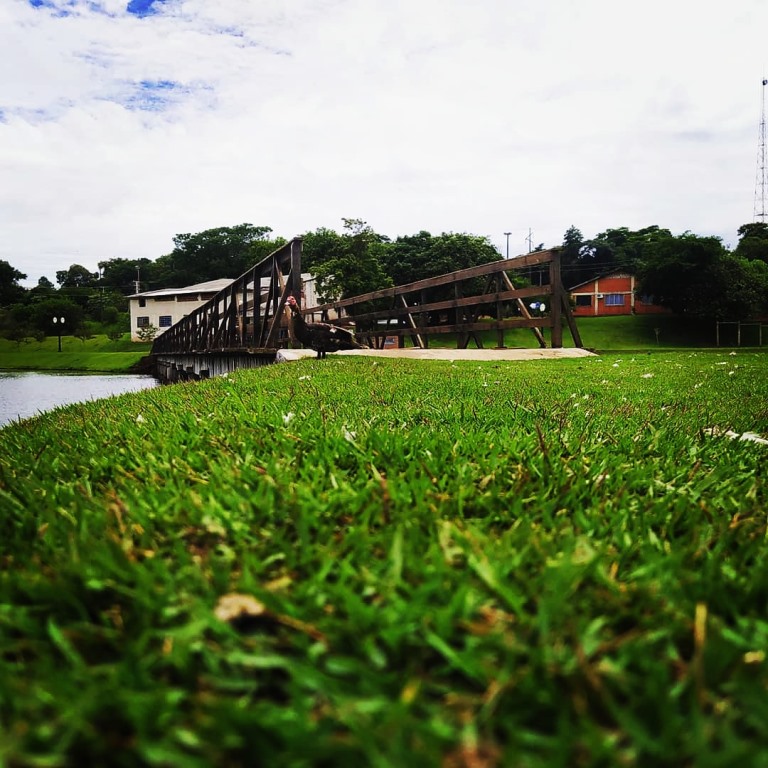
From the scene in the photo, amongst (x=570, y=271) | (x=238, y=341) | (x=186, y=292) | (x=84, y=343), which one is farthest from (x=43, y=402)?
(x=570, y=271)

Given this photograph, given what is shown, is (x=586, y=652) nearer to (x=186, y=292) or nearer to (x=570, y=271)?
(x=186, y=292)

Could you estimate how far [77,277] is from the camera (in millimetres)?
107875

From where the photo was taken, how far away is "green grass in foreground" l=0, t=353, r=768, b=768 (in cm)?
69

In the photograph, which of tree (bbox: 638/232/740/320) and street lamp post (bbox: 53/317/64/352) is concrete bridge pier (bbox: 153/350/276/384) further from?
tree (bbox: 638/232/740/320)

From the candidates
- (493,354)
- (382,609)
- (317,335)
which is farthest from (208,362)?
(382,609)

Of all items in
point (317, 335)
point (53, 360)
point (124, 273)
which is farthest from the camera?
point (124, 273)

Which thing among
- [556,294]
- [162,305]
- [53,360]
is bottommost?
[53,360]

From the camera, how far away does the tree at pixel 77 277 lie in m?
107

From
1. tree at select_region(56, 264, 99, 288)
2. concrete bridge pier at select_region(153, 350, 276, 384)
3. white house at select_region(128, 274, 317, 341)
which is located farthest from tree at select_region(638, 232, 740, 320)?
tree at select_region(56, 264, 99, 288)

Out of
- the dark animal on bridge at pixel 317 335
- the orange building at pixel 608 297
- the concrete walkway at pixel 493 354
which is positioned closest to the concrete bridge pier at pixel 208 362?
the concrete walkway at pixel 493 354

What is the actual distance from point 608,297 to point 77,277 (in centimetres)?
9232

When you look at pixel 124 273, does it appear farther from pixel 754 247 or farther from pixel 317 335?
pixel 317 335

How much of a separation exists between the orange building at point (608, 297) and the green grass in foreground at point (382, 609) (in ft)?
191

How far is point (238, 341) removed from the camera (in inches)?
531
